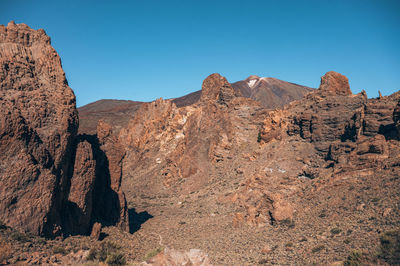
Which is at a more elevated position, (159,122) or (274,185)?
(159,122)

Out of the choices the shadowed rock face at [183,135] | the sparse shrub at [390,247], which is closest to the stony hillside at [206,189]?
the sparse shrub at [390,247]

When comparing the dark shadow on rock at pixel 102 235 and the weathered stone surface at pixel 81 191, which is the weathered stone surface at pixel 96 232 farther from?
the dark shadow on rock at pixel 102 235

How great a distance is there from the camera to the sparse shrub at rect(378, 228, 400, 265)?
13797 mm

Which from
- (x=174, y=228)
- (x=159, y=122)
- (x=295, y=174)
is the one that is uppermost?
(x=159, y=122)

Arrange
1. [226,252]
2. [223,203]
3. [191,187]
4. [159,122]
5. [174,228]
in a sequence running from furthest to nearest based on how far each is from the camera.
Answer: [159,122], [191,187], [223,203], [174,228], [226,252]

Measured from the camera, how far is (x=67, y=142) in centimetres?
2077

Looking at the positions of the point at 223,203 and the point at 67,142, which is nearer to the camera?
the point at 67,142

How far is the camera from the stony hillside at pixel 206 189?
16.7 meters

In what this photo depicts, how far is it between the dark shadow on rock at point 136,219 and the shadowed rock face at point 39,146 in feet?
22.5

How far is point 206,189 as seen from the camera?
1763 inches

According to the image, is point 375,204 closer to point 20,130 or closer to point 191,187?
point 20,130

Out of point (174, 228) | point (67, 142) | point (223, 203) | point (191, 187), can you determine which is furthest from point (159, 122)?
point (67, 142)

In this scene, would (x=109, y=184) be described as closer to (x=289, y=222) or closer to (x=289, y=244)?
(x=289, y=222)

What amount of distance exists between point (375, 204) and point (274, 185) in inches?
522
